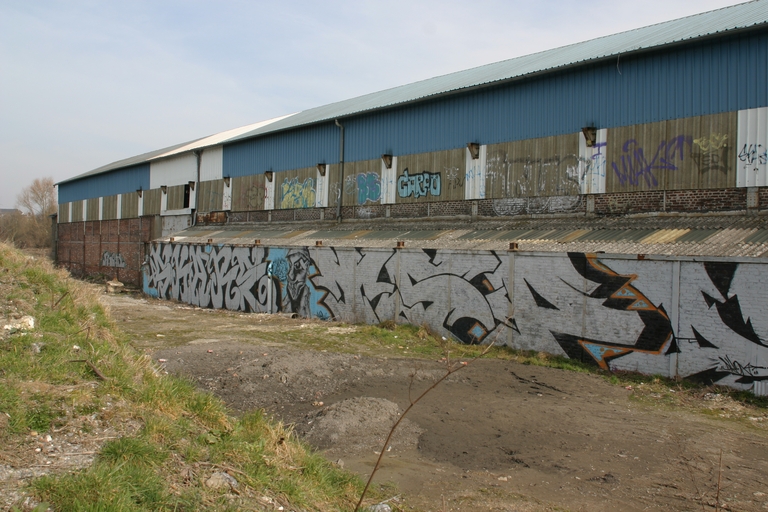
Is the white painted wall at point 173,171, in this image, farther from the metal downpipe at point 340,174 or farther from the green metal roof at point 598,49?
the metal downpipe at point 340,174

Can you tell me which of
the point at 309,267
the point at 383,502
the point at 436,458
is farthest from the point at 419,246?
the point at 383,502

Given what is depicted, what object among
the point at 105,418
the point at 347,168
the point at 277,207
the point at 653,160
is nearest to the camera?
the point at 105,418

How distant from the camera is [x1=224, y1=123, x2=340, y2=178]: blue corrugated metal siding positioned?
24.5m

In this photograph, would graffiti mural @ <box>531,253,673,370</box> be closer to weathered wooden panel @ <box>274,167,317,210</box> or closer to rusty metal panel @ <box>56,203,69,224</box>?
weathered wooden panel @ <box>274,167,317,210</box>

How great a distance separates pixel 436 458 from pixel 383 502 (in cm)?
177

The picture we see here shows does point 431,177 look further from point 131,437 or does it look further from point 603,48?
point 131,437

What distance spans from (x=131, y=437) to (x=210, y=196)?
26633 millimetres

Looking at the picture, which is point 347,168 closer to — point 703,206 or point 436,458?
point 703,206

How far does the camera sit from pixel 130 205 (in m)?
36.7

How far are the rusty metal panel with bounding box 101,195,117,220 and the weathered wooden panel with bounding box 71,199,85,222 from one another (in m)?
4.13

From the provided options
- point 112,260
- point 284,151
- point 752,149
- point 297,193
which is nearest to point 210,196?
point 284,151

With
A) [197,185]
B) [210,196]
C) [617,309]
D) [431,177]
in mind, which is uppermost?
[197,185]

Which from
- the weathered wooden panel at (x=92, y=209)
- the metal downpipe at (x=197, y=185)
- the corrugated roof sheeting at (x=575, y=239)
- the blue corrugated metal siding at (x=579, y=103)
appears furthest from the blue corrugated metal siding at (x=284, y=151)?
the weathered wooden panel at (x=92, y=209)

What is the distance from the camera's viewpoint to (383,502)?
5.75 meters
